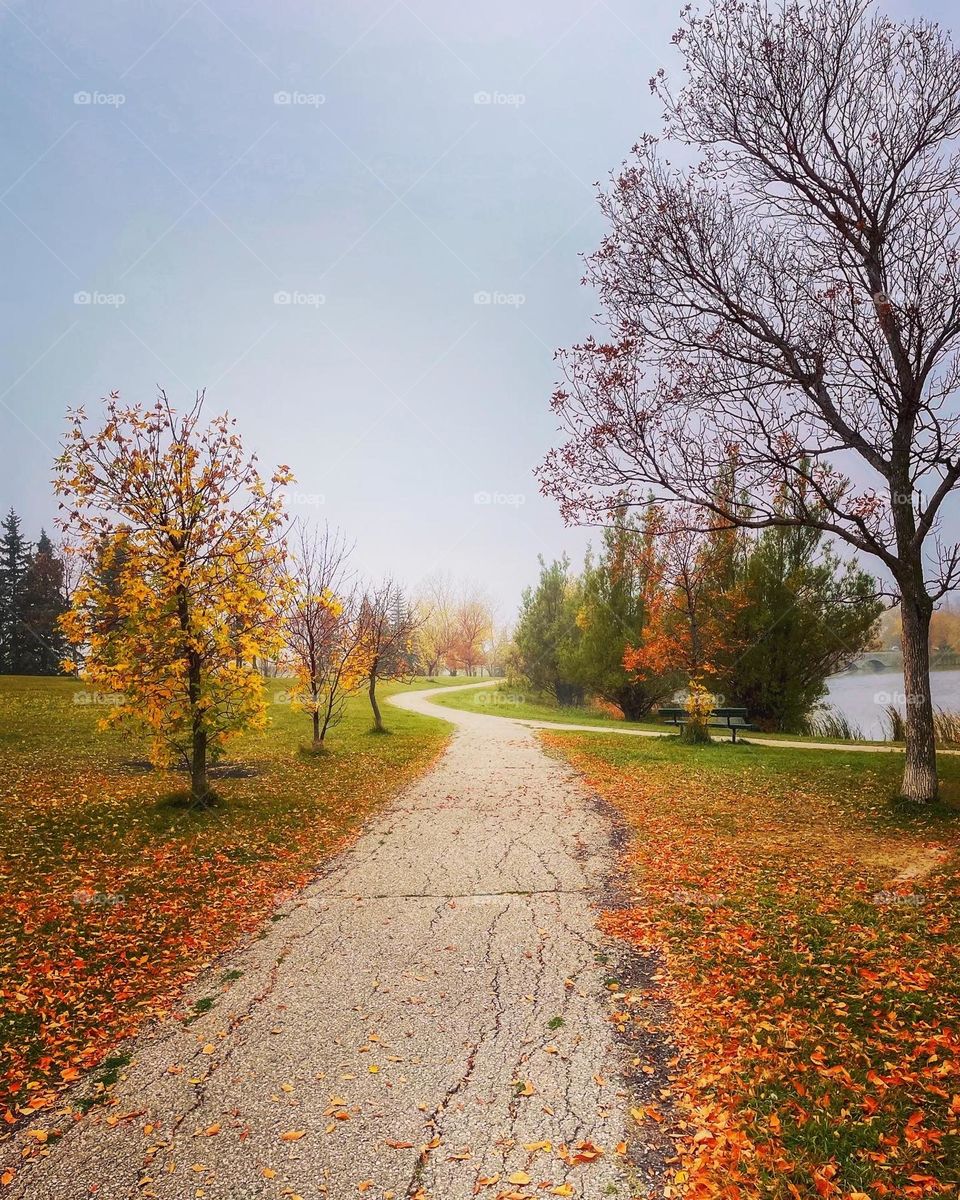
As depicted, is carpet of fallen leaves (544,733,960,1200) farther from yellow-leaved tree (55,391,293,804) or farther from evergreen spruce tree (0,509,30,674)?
evergreen spruce tree (0,509,30,674)

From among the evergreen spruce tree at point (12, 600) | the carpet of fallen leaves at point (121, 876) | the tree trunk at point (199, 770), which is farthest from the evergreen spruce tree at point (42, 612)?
the tree trunk at point (199, 770)

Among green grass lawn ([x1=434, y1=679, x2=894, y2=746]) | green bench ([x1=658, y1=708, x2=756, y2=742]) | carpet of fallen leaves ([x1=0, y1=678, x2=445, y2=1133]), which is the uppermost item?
green bench ([x1=658, y1=708, x2=756, y2=742])

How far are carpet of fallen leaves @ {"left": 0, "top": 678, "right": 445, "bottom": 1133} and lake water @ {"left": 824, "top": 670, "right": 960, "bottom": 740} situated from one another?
11503mm

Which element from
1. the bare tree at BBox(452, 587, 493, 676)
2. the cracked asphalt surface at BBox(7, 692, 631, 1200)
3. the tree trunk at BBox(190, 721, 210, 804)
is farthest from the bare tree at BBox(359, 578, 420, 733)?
the bare tree at BBox(452, 587, 493, 676)

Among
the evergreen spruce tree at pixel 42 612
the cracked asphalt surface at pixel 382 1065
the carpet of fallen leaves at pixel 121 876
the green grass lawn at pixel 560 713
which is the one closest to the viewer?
the cracked asphalt surface at pixel 382 1065

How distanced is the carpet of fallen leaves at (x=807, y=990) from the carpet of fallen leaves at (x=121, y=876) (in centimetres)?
395

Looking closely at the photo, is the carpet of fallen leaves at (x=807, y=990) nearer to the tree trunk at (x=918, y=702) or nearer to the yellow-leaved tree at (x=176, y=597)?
the tree trunk at (x=918, y=702)

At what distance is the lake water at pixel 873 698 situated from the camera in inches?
Result: 860

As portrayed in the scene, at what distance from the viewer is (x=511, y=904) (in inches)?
267

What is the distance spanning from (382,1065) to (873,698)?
102 ft

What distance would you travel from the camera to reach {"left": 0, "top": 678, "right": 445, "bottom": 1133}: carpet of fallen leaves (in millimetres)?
4711

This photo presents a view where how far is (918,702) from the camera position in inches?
382

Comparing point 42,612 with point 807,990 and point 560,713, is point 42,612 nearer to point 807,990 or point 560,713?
point 560,713

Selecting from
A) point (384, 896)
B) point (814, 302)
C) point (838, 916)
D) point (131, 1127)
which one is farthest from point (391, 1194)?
point (814, 302)
